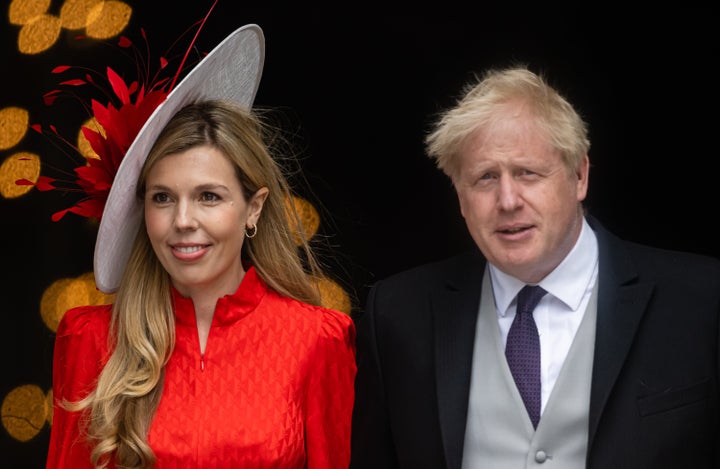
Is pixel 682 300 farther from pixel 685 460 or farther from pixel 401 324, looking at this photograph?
pixel 401 324

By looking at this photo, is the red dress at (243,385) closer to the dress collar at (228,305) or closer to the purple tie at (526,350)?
the dress collar at (228,305)

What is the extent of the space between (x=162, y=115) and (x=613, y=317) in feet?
3.19

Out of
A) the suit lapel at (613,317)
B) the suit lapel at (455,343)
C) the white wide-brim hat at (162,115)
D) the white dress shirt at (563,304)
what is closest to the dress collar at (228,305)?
the white wide-brim hat at (162,115)

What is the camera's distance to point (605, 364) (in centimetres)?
256

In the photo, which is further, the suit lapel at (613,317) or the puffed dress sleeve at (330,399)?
the puffed dress sleeve at (330,399)

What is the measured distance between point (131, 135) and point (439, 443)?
0.90 meters

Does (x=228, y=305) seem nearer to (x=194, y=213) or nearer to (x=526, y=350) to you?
(x=194, y=213)

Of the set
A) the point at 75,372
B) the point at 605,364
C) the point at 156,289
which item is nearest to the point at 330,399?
the point at 156,289

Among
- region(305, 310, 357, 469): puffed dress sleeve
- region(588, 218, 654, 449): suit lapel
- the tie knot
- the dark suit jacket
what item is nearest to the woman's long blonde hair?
region(305, 310, 357, 469): puffed dress sleeve

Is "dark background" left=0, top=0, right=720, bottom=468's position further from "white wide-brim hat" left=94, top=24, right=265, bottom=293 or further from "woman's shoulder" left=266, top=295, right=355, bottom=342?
"white wide-brim hat" left=94, top=24, right=265, bottom=293

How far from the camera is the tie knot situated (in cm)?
269

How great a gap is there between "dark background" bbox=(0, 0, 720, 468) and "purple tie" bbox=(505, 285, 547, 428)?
3.62 ft

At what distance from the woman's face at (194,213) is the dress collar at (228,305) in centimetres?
7

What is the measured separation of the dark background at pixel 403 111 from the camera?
3814mm
